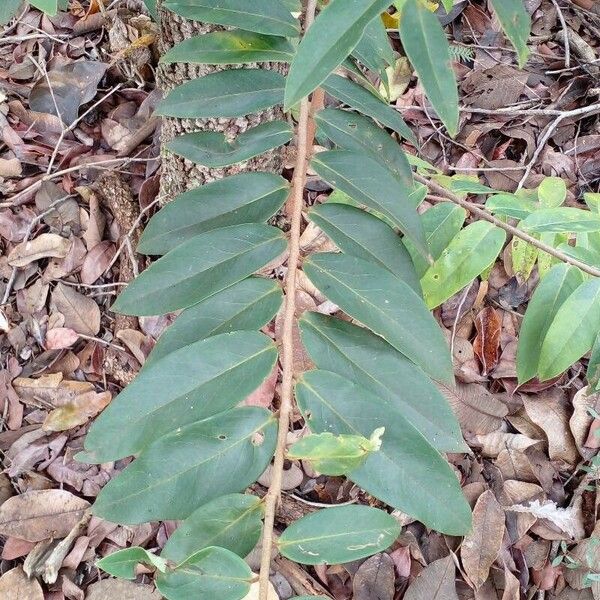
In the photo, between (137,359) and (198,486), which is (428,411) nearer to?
(198,486)

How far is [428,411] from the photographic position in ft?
2.07

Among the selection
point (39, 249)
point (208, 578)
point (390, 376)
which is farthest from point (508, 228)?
point (39, 249)

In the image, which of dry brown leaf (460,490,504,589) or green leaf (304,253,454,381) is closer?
green leaf (304,253,454,381)

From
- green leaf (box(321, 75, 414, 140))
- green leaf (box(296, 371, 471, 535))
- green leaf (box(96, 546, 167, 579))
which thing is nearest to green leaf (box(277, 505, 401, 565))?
green leaf (box(296, 371, 471, 535))

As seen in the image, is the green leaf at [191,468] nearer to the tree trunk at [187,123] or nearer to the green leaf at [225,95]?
the green leaf at [225,95]

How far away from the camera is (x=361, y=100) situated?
0.79 meters

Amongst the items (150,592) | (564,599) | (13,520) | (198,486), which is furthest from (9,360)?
(564,599)

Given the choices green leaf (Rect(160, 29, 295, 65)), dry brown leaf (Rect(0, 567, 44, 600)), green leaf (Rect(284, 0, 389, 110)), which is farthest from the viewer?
dry brown leaf (Rect(0, 567, 44, 600))

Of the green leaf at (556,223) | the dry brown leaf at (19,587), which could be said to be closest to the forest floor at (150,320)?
the dry brown leaf at (19,587)

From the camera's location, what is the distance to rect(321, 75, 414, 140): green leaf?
780 mm

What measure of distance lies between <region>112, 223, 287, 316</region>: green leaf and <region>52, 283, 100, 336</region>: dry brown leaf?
0.92 m

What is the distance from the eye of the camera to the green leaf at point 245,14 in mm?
709

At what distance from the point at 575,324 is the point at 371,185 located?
0.40 metres

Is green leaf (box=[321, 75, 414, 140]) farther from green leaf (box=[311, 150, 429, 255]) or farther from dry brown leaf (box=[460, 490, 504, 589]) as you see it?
dry brown leaf (box=[460, 490, 504, 589])
